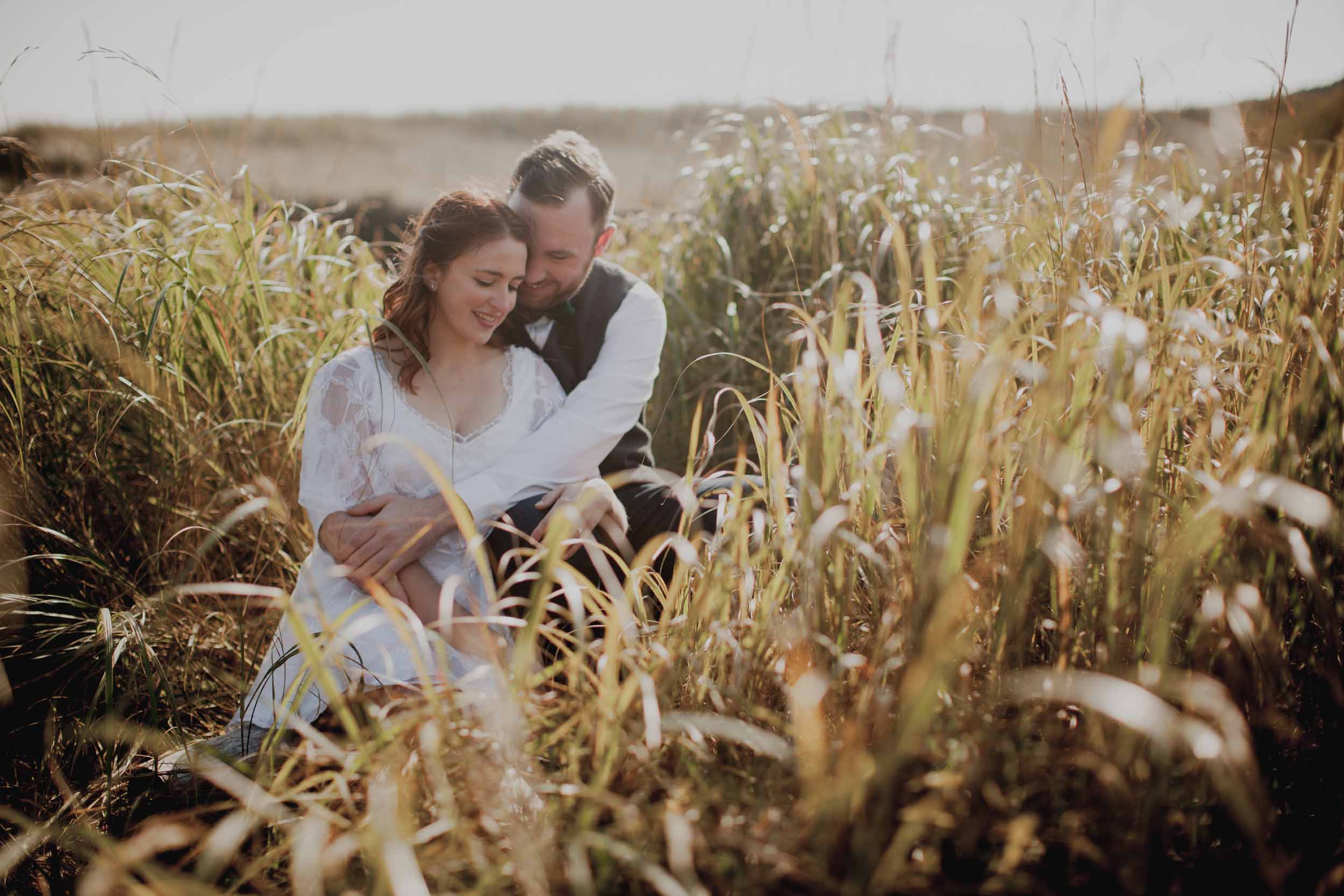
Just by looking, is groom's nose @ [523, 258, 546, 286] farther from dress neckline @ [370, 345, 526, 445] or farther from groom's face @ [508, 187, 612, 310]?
dress neckline @ [370, 345, 526, 445]

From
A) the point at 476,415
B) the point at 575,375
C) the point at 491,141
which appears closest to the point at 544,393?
the point at 575,375

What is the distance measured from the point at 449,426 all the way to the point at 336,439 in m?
0.30

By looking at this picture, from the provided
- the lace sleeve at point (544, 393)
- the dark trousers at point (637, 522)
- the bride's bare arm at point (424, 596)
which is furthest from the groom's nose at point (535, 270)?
the bride's bare arm at point (424, 596)

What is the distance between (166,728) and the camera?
75.9 inches

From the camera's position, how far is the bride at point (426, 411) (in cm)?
187

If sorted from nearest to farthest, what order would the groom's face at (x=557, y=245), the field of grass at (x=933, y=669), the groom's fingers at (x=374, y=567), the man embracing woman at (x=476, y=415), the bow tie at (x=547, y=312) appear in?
the field of grass at (x=933, y=669), the groom's fingers at (x=374, y=567), the man embracing woman at (x=476, y=415), the groom's face at (x=557, y=245), the bow tie at (x=547, y=312)

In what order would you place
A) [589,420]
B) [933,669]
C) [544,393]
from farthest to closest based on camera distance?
[544,393] < [589,420] < [933,669]

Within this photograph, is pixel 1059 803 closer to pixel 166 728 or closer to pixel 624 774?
pixel 624 774

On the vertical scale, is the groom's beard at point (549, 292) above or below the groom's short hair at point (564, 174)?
below

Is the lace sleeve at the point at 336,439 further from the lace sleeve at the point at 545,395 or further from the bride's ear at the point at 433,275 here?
the lace sleeve at the point at 545,395

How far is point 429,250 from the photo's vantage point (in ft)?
7.06

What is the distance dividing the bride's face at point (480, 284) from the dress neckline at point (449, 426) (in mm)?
179

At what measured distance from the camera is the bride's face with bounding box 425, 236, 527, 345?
2.12 m

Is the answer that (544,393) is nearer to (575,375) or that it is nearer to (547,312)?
(575,375)
